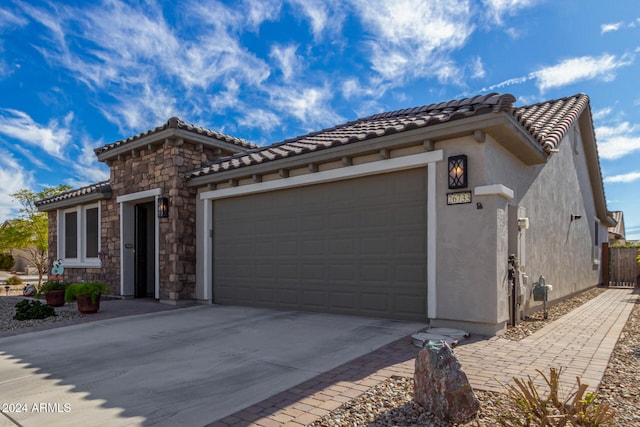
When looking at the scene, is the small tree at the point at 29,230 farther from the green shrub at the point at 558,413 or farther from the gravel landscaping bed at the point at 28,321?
the green shrub at the point at 558,413

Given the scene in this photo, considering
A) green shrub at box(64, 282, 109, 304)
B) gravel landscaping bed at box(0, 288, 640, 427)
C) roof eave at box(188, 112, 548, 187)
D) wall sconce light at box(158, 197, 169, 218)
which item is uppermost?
roof eave at box(188, 112, 548, 187)

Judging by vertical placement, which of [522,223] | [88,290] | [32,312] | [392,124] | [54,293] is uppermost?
[392,124]

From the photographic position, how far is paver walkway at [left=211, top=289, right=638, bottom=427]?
3.04 meters

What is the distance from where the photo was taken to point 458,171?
5.56 meters

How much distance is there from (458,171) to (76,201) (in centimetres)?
1115

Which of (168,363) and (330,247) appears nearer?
(168,363)

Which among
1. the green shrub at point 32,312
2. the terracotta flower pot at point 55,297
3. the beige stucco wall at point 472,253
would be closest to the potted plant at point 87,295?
the green shrub at point 32,312

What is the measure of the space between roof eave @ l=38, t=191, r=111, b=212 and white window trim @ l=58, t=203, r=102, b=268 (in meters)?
0.20

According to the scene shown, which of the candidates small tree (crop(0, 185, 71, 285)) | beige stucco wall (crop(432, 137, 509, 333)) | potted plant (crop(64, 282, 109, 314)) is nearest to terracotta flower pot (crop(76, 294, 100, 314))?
potted plant (crop(64, 282, 109, 314))

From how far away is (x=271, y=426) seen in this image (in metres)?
2.78

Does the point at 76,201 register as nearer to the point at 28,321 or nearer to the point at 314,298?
the point at 28,321

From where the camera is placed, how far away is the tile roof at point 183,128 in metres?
8.80

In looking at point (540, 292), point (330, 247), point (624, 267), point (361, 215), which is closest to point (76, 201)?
point (330, 247)

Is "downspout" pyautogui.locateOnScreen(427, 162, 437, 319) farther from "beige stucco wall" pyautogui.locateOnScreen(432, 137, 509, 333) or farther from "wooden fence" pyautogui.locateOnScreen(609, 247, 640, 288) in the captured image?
"wooden fence" pyautogui.locateOnScreen(609, 247, 640, 288)
